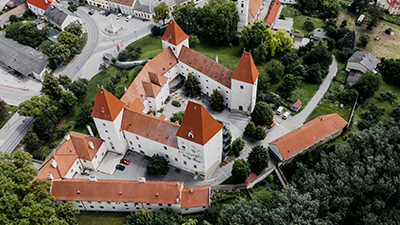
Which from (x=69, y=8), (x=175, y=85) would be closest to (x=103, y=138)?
(x=175, y=85)

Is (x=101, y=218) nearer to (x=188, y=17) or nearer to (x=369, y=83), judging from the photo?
(x=188, y=17)

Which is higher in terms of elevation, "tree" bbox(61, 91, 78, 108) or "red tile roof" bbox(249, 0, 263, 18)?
"red tile roof" bbox(249, 0, 263, 18)

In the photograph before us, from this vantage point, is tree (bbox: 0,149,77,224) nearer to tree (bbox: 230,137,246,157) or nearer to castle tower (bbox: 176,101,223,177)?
castle tower (bbox: 176,101,223,177)

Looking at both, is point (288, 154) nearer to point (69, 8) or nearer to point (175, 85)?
point (175, 85)

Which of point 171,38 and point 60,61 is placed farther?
point 60,61

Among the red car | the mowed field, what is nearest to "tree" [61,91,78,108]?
the red car

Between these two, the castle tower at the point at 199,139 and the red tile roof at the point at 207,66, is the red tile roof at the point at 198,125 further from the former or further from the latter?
the red tile roof at the point at 207,66
